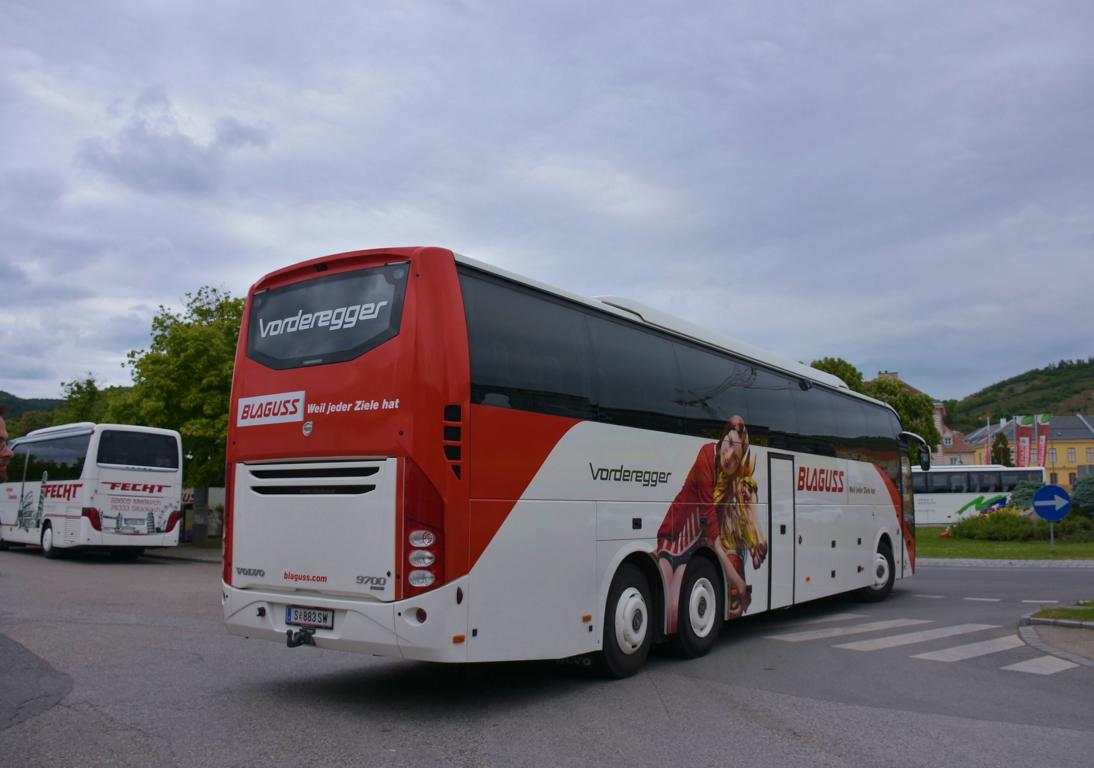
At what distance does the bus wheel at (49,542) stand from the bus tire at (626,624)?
2089cm

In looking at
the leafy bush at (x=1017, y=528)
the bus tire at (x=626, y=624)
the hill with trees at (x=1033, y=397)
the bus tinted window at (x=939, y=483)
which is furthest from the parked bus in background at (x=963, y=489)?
the hill with trees at (x=1033, y=397)

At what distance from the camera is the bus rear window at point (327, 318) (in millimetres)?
7398

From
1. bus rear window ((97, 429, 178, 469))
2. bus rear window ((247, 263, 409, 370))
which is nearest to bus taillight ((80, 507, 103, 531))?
bus rear window ((97, 429, 178, 469))

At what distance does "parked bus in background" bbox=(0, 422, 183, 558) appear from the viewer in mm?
23109

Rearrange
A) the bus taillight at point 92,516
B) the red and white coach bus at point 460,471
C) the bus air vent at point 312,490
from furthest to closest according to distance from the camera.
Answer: the bus taillight at point 92,516 → the bus air vent at point 312,490 → the red and white coach bus at point 460,471

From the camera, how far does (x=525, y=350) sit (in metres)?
7.89

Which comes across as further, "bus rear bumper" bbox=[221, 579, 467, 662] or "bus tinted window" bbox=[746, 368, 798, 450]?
"bus tinted window" bbox=[746, 368, 798, 450]

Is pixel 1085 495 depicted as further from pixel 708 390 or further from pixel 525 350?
pixel 525 350

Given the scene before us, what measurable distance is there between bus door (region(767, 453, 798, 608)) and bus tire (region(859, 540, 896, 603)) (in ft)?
13.0

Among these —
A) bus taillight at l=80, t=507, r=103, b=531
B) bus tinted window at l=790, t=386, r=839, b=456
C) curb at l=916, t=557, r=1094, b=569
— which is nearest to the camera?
bus tinted window at l=790, t=386, r=839, b=456

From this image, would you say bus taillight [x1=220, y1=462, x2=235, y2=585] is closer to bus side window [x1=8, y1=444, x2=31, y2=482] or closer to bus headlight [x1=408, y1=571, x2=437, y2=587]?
bus headlight [x1=408, y1=571, x2=437, y2=587]

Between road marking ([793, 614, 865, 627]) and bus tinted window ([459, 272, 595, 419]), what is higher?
bus tinted window ([459, 272, 595, 419])

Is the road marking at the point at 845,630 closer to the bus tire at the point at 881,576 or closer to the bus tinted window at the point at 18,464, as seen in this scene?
the bus tire at the point at 881,576

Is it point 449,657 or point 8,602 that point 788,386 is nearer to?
point 449,657
